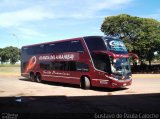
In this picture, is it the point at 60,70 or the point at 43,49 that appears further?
the point at 43,49

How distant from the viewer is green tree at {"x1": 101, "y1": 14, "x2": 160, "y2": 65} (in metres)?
41.4

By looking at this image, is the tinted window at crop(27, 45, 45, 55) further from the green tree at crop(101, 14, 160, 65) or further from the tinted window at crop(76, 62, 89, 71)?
the green tree at crop(101, 14, 160, 65)

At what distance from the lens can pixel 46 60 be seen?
2548cm

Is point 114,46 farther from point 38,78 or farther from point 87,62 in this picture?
point 38,78

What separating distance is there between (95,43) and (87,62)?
1.41 meters

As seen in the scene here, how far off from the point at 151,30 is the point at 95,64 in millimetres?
24755

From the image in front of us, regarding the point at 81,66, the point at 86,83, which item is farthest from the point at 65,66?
the point at 86,83

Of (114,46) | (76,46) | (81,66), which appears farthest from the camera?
(76,46)

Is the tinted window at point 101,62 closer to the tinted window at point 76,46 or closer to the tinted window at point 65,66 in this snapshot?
the tinted window at point 65,66

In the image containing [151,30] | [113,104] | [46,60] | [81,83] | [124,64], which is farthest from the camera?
[151,30]

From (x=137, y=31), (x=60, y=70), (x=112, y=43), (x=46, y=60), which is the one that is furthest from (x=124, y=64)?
(x=137, y=31)

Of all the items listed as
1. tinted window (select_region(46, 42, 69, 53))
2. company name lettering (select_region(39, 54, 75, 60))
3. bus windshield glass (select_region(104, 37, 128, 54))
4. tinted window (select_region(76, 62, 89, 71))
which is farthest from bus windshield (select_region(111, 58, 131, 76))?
tinted window (select_region(46, 42, 69, 53))

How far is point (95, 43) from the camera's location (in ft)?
65.4

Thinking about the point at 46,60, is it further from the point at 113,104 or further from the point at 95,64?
the point at 113,104
